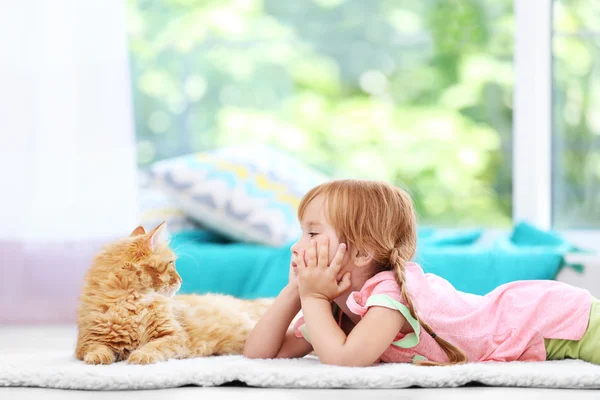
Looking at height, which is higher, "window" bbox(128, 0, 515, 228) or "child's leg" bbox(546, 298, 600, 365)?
"window" bbox(128, 0, 515, 228)

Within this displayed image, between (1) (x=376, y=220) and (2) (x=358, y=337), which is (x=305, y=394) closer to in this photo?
(2) (x=358, y=337)

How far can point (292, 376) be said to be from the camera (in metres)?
1.17

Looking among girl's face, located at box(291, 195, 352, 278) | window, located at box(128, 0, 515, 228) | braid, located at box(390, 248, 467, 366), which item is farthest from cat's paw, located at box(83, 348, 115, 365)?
window, located at box(128, 0, 515, 228)

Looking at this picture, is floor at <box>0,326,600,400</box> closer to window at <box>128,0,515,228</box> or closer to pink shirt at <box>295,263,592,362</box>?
pink shirt at <box>295,263,592,362</box>

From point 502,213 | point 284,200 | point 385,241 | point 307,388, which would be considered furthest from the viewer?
point 502,213

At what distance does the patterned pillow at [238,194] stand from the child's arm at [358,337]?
1038 mm

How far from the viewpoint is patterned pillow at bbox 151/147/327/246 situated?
7.64 ft

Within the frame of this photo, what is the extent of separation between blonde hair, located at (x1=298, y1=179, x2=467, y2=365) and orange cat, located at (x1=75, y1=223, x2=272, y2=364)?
264mm

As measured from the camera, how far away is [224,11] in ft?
11.7

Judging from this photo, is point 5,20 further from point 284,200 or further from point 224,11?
point 224,11


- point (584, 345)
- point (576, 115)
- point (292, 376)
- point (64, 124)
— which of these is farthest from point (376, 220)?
point (576, 115)

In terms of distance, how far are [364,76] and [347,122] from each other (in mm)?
265

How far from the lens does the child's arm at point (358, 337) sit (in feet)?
4.07

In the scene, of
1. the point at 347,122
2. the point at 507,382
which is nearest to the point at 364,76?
the point at 347,122
